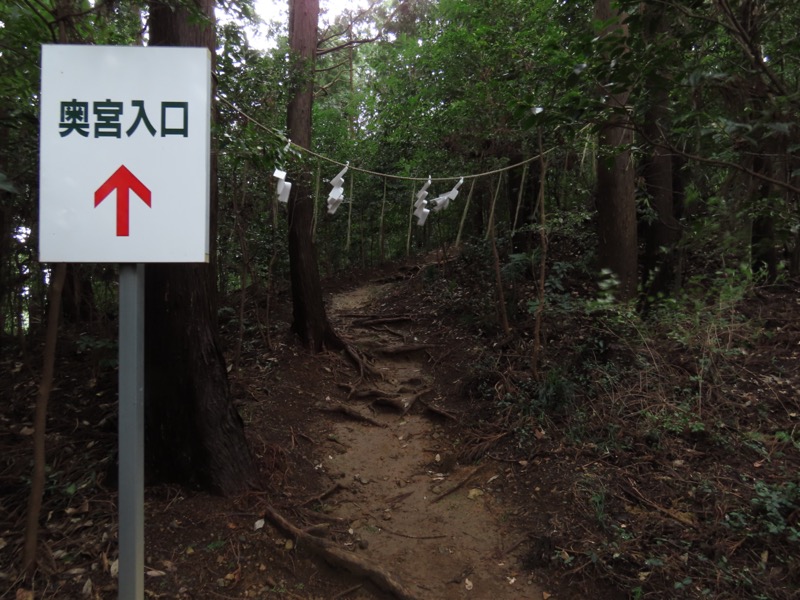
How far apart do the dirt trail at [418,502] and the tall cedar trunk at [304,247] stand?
3.87ft

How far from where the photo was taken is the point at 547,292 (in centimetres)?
755

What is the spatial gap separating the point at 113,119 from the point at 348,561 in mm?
3056

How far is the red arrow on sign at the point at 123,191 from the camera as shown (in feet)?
6.44

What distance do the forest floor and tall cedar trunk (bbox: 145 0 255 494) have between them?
23cm

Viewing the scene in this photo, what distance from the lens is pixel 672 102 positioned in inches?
124

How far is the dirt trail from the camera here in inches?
151

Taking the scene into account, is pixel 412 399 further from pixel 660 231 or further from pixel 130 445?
pixel 130 445

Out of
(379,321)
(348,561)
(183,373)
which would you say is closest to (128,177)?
(183,373)

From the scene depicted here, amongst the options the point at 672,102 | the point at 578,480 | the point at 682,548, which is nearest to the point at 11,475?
the point at 578,480

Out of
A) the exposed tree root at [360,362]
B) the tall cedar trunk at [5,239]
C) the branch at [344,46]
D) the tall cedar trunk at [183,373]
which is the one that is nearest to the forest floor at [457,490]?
the tall cedar trunk at [183,373]

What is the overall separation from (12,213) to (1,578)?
12.3ft

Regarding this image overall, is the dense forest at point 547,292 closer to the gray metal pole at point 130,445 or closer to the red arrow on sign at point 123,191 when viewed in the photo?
the red arrow on sign at point 123,191

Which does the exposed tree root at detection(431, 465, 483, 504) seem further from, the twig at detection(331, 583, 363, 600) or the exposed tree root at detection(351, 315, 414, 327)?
the exposed tree root at detection(351, 315, 414, 327)

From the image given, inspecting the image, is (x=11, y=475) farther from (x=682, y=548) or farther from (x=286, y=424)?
(x=682, y=548)
